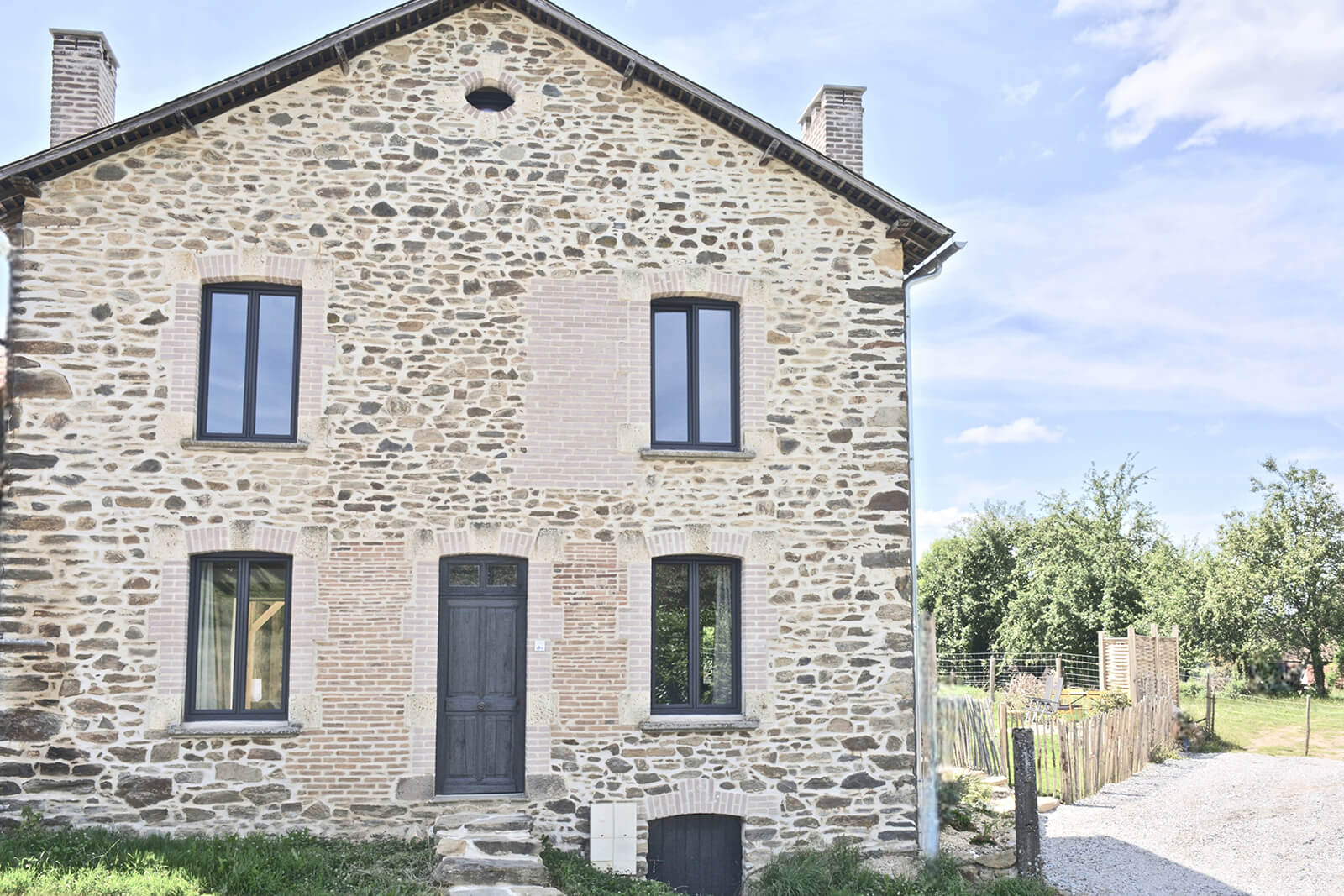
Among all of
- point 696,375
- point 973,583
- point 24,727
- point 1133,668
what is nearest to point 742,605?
point 696,375

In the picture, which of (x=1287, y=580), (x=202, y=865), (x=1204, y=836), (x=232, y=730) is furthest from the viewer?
(x=1287, y=580)

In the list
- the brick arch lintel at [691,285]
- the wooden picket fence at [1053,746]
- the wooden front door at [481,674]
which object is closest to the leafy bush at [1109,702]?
the wooden picket fence at [1053,746]

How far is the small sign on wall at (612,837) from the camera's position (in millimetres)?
9633

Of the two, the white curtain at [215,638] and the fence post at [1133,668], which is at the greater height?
the white curtain at [215,638]

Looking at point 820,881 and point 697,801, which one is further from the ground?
point 697,801

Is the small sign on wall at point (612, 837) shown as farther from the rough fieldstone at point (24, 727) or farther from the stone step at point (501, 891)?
the rough fieldstone at point (24, 727)

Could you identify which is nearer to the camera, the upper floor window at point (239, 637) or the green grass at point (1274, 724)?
the upper floor window at point (239, 637)

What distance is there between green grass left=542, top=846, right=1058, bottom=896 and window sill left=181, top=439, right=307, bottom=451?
439 cm

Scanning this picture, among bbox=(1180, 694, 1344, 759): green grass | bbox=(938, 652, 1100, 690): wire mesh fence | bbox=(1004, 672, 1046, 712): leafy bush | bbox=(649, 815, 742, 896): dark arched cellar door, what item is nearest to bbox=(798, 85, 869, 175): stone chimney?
bbox=(649, 815, 742, 896): dark arched cellar door

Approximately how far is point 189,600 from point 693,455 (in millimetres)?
4886

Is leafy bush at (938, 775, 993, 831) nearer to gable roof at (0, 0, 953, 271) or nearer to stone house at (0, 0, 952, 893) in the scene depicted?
stone house at (0, 0, 952, 893)

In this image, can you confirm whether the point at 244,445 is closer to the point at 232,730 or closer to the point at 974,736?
the point at 232,730

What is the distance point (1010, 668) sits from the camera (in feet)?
107

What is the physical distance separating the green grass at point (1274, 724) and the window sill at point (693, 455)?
15675 mm
